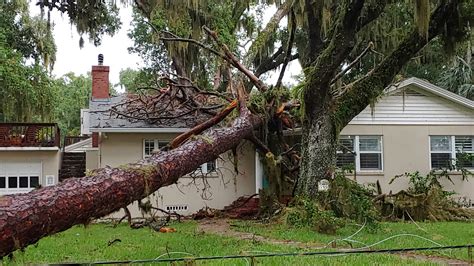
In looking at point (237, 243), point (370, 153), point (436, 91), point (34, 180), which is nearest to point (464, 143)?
point (436, 91)

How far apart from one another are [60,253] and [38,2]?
1108 cm

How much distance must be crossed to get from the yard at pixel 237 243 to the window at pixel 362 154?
4.41m

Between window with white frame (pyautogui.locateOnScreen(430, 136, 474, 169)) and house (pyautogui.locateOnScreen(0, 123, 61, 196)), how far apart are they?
42.2 ft

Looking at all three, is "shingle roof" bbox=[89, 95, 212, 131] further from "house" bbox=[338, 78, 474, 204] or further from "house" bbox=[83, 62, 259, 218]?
"house" bbox=[338, 78, 474, 204]

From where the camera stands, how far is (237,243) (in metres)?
8.67

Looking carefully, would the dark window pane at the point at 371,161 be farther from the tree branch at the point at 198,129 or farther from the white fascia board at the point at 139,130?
the tree branch at the point at 198,129

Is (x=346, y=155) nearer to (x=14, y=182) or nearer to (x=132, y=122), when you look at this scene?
(x=132, y=122)

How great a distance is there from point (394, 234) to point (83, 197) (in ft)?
21.9

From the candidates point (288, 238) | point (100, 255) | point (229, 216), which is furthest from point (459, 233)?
point (100, 255)

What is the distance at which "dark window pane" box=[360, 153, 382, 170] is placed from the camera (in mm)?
16391

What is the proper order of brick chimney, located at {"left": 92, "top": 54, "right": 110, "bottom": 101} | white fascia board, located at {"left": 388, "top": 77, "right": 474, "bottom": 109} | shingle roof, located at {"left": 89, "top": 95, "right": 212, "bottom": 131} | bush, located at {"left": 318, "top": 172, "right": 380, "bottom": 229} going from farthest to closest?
brick chimney, located at {"left": 92, "top": 54, "right": 110, "bottom": 101}
white fascia board, located at {"left": 388, "top": 77, "right": 474, "bottom": 109}
shingle roof, located at {"left": 89, "top": 95, "right": 212, "bottom": 131}
bush, located at {"left": 318, "top": 172, "right": 380, "bottom": 229}

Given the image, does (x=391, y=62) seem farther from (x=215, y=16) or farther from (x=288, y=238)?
(x=215, y=16)

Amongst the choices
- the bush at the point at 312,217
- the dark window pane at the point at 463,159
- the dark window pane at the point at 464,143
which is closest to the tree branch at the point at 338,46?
the bush at the point at 312,217

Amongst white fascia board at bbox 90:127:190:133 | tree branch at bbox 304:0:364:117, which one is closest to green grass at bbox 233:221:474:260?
tree branch at bbox 304:0:364:117
